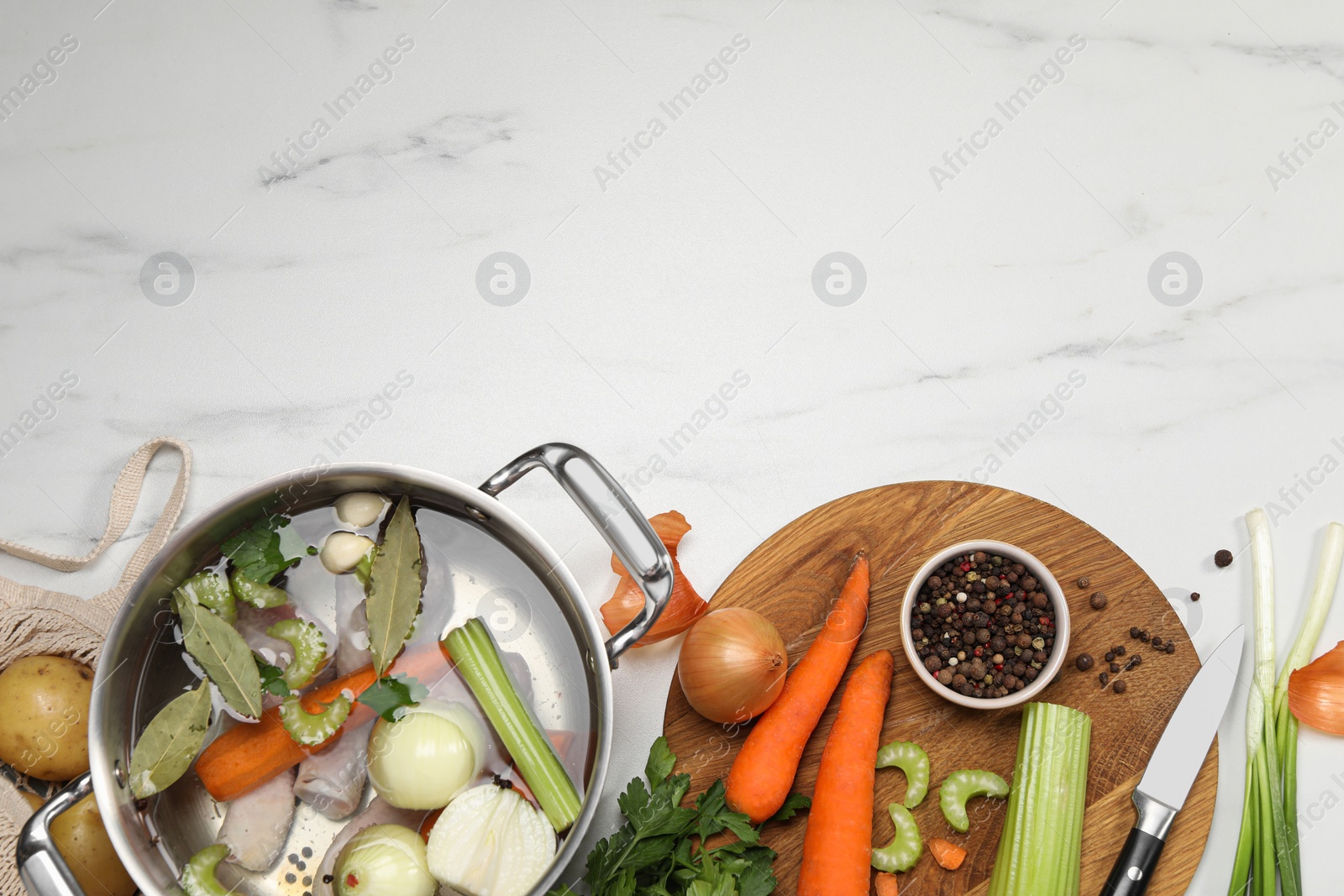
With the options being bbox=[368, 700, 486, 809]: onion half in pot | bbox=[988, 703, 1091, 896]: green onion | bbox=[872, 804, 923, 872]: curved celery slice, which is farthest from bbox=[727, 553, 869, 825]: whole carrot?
bbox=[368, 700, 486, 809]: onion half in pot

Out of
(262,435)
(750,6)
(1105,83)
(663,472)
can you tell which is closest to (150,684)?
(262,435)

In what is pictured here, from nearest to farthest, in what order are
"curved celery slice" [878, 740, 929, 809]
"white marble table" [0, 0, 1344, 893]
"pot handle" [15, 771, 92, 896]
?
"pot handle" [15, 771, 92, 896], "curved celery slice" [878, 740, 929, 809], "white marble table" [0, 0, 1344, 893]

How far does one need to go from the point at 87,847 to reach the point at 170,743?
213mm

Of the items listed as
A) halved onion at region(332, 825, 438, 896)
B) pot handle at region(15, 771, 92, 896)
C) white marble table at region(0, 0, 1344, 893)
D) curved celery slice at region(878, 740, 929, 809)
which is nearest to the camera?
pot handle at region(15, 771, 92, 896)

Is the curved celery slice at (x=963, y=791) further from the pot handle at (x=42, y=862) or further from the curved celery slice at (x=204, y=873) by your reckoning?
the pot handle at (x=42, y=862)

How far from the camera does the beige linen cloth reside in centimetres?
124

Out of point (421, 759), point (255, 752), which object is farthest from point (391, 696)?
point (255, 752)

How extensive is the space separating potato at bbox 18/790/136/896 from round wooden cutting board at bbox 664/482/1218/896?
832mm

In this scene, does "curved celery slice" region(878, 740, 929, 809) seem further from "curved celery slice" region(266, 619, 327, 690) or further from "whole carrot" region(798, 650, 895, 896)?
"curved celery slice" region(266, 619, 327, 690)

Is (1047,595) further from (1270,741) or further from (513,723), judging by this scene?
(513,723)

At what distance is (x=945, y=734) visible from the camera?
1.32 m

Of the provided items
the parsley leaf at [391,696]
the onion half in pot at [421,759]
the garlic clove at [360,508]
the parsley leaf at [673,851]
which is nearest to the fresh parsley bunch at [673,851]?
the parsley leaf at [673,851]

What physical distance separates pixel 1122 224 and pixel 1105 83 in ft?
0.91

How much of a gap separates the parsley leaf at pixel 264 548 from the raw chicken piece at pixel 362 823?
365 mm
